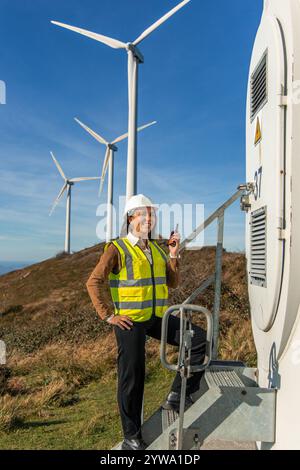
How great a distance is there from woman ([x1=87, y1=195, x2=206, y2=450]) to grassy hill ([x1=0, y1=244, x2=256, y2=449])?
354cm

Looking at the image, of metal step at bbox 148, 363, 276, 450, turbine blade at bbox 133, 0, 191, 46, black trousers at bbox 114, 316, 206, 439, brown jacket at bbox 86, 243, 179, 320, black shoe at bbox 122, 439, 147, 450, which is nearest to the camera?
metal step at bbox 148, 363, 276, 450

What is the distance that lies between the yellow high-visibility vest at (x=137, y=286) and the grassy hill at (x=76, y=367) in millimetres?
3880

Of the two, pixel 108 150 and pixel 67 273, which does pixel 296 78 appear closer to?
pixel 108 150

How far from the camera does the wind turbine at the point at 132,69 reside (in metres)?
16.9

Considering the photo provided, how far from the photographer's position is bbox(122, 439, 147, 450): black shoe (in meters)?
3.38

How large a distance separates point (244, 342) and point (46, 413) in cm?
501

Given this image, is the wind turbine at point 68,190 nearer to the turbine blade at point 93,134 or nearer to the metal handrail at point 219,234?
the turbine blade at point 93,134

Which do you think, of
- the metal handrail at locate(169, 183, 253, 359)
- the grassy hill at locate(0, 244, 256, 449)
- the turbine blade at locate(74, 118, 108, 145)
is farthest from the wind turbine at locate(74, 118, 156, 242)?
the metal handrail at locate(169, 183, 253, 359)

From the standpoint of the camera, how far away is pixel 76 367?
11461 millimetres

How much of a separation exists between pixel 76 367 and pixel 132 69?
12630 mm

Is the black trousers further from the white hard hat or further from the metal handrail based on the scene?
the white hard hat

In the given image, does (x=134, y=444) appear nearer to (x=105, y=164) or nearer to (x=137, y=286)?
(x=137, y=286)

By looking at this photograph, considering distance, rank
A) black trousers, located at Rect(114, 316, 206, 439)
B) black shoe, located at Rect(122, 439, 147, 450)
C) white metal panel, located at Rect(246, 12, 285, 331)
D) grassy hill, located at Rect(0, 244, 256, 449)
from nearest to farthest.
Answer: white metal panel, located at Rect(246, 12, 285, 331)
black shoe, located at Rect(122, 439, 147, 450)
black trousers, located at Rect(114, 316, 206, 439)
grassy hill, located at Rect(0, 244, 256, 449)

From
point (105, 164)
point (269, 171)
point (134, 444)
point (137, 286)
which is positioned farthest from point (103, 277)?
point (105, 164)
